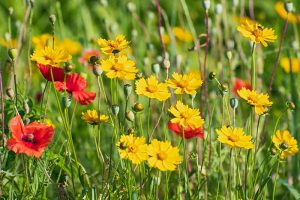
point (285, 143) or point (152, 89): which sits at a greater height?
point (152, 89)

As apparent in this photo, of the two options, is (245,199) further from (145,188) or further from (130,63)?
(130,63)

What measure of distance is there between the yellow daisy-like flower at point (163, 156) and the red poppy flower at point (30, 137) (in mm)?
228

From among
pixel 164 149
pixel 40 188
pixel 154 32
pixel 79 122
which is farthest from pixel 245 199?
pixel 154 32

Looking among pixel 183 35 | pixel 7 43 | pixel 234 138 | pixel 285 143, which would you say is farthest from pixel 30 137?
pixel 183 35

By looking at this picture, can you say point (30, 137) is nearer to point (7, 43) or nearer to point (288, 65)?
point (7, 43)

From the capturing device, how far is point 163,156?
147cm

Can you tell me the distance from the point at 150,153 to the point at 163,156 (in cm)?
3

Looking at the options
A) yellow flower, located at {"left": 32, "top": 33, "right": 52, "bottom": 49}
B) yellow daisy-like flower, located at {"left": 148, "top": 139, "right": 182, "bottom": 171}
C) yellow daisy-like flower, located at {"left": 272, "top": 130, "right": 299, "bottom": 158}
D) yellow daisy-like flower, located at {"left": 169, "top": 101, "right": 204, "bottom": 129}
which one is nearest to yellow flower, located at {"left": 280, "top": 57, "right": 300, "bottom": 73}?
yellow flower, located at {"left": 32, "top": 33, "right": 52, "bottom": 49}

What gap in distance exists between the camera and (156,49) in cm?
358

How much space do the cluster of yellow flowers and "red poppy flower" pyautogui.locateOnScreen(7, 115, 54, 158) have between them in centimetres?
17

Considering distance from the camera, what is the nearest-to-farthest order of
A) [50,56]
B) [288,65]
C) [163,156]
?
[163,156]
[50,56]
[288,65]

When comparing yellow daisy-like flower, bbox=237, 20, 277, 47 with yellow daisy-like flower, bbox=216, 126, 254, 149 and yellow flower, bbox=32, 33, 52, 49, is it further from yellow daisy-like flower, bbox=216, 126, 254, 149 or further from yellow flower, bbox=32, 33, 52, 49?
yellow flower, bbox=32, 33, 52, 49

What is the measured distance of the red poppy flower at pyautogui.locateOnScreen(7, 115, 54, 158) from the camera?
4.88 ft

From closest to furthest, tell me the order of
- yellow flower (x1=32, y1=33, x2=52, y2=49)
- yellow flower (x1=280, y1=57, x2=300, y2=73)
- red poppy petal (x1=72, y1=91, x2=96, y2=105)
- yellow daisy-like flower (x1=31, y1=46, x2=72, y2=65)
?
yellow daisy-like flower (x1=31, y1=46, x2=72, y2=65) → red poppy petal (x1=72, y1=91, x2=96, y2=105) → yellow flower (x1=32, y1=33, x2=52, y2=49) → yellow flower (x1=280, y1=57, x2=300, y2=73)
